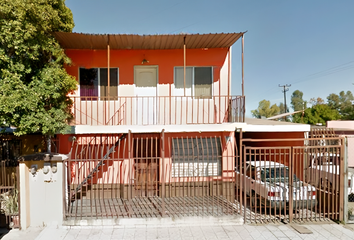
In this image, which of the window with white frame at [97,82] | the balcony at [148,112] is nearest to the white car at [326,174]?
the balcony at [148,112]

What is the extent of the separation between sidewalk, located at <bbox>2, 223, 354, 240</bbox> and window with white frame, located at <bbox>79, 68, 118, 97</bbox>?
4673 millimetres

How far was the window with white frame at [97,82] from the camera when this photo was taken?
8.16 meters

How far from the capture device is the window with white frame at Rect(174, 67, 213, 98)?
27.1ft

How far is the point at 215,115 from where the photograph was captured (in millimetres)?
8016

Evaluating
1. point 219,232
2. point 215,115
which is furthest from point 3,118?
point 215,115

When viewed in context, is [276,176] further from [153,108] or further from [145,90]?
[145,90]

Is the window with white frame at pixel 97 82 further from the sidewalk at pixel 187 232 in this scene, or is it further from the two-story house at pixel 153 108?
the sidewalk at pixel 187 232

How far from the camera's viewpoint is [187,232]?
5395 mm

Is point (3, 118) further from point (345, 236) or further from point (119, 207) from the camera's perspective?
point (345, 236)

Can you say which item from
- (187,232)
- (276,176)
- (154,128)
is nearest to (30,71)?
(154,128)

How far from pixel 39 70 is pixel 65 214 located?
382cm

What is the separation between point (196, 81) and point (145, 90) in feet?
6.65

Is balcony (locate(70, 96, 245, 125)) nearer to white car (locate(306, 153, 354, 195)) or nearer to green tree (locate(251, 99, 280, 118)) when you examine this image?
white car (locate(306, 153, 354, 195))

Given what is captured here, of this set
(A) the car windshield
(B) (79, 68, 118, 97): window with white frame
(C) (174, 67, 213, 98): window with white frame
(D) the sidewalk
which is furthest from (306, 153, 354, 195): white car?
(B) (79, 68, 118, 97): window with white frame
